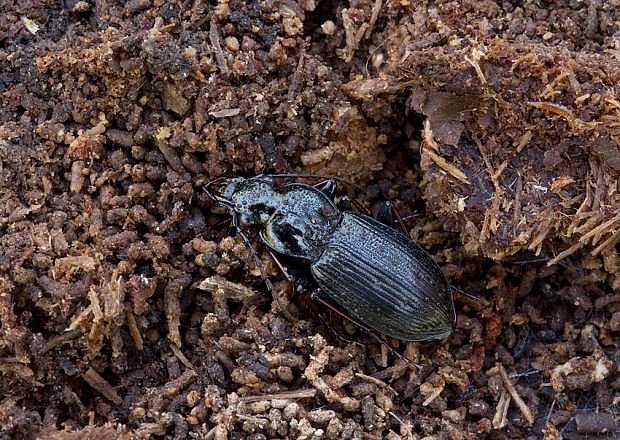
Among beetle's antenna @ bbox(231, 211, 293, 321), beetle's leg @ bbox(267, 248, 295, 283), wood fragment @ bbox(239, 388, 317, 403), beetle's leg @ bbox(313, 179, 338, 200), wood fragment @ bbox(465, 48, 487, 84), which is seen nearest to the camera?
wood fragment @ bbox(239, 388, 317, 403)

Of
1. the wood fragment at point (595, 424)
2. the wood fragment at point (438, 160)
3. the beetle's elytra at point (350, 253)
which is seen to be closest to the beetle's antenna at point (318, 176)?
the beetle's elytra at point (350, 253)

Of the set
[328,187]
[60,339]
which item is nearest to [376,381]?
[328,187]

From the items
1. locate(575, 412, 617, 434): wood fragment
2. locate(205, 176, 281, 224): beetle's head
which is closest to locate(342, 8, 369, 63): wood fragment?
locate(205, 176, 281, 224): beetle's head

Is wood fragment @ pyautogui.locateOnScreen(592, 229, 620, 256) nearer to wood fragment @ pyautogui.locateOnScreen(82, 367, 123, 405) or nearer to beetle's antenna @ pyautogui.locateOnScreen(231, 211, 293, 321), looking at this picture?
beetle's antenna @ pyautogui.locateOnScreen(231, 211, 293, 321)

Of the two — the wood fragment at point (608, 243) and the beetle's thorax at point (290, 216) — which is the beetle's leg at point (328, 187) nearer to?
the beetle's thorax at point (290, 216)

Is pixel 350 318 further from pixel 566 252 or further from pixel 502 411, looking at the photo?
pixel 566 252

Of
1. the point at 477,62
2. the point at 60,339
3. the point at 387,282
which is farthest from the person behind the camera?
the point at 387,282
